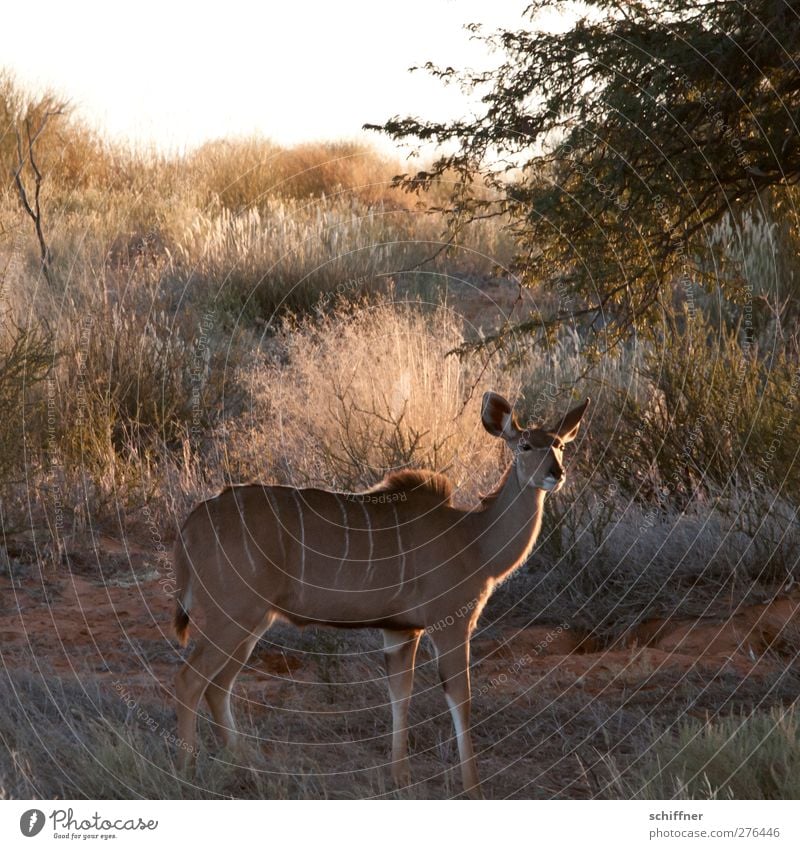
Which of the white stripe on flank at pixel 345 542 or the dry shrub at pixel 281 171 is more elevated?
the dry shrub at pixel 281 171

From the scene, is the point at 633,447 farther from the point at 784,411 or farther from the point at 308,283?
the point at 308,283

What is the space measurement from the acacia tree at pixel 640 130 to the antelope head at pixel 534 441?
98.4 inches

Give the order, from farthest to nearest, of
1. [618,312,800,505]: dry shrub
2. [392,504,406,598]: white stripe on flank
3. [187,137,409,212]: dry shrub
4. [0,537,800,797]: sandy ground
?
[187,137,409,212]: dry shrub → [618,312,800,505]: dry shrub → [0,537,800,797]: sandy ground → [392,504,406,598]: white stripe on flank

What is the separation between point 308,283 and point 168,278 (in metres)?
1.93

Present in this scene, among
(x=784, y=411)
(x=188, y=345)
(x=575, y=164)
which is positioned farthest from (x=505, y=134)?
(x=188, y=345)

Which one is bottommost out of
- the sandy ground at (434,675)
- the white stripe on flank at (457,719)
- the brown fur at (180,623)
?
the sandy ground at (434,675)

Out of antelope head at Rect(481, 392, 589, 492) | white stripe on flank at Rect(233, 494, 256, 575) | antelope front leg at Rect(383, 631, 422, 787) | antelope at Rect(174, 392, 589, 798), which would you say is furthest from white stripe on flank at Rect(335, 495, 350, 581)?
antelope head at Rect(481, 392, 589, 492)

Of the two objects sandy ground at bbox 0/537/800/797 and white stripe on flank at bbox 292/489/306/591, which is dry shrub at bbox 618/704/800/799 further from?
white stripe on flank at bbox 292/489/306/591

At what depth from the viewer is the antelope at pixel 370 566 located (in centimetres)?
584

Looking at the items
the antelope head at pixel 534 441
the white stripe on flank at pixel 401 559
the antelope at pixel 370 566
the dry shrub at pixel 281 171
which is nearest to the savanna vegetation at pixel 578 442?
the antelope at pixel 370 566

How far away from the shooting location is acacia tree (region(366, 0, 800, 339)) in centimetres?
812

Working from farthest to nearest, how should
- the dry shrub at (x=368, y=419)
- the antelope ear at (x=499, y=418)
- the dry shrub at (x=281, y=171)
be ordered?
the dry shrub at (x=281, y=171)
the dry shrub at (x=368, y=419)
the antelope ear at (x=499, y=418)

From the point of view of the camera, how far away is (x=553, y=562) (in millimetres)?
9125

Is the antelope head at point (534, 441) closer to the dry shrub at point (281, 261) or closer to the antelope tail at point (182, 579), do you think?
the antelope tail at point (182, 579)
